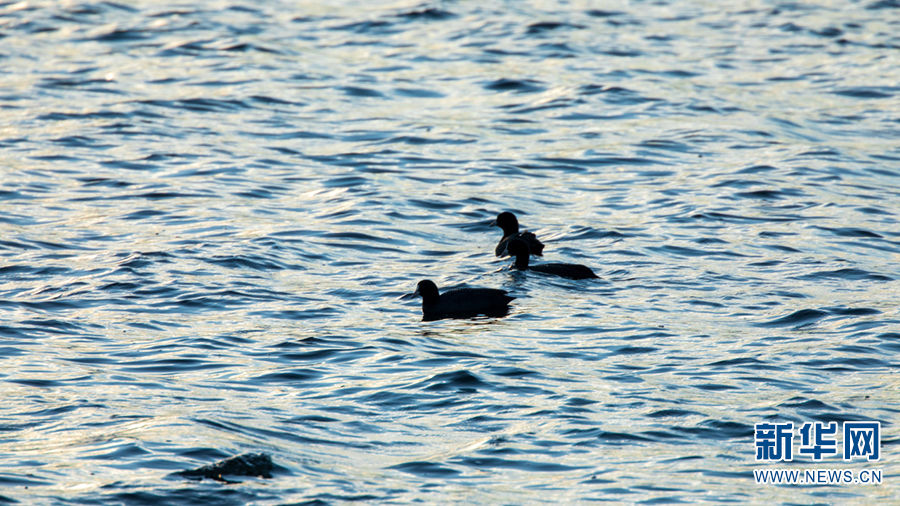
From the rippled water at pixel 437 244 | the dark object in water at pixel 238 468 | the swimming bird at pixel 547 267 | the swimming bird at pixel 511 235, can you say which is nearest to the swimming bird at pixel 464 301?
the rippled water at pixel 437 244

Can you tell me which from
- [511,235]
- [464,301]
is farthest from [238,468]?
[511,235]

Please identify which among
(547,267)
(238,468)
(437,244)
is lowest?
(437,244)

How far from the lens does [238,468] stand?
9.05 m

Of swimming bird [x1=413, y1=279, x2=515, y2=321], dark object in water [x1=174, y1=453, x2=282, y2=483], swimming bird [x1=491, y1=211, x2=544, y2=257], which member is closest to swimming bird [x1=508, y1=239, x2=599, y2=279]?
swimming bird [x1=491, y1=211, x2=544, y2=257]

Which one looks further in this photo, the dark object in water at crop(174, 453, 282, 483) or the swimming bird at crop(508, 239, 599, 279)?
the swimming bird at crop(508, 239, 599, 279)

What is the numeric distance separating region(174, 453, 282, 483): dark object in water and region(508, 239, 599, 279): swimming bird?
595 cm

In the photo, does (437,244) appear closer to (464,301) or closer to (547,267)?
(547,267)

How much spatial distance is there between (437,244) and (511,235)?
1066 mm

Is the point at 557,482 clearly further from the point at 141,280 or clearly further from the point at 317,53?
the point at 317,53

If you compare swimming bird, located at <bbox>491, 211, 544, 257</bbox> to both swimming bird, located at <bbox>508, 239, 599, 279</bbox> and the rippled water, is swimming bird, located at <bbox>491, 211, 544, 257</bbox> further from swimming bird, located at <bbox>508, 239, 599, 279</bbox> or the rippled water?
the rippled water

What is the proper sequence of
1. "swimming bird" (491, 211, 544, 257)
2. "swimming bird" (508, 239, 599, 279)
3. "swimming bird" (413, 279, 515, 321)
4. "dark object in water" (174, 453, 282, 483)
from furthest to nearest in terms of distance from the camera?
"swimming bird" (491, 211, 544, 257), "swimming bird" (508, 239, 599, 279), "swimming bird" (413, 279, 515, 321), "dark object in water" (174, 453, 282, 483)

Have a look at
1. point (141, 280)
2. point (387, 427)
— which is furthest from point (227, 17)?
point (387, 427)

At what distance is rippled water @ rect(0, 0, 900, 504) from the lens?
31.7 feet

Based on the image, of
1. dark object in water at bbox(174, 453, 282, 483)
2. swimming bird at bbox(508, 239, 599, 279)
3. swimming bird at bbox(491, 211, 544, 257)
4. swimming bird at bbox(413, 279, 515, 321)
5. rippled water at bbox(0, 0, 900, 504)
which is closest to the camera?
dark object in water at bbox(174, 453, 282, 483)
